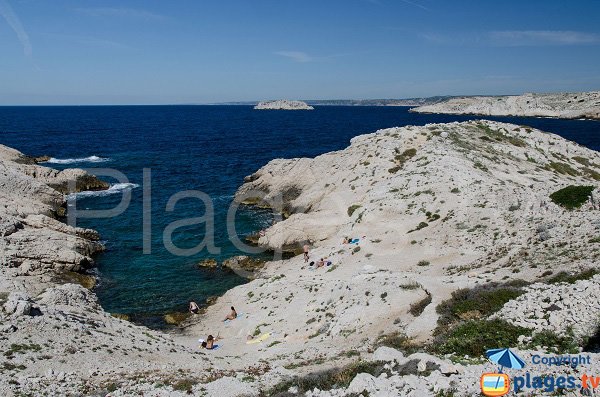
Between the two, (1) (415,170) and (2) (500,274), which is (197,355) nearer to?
(2) (500,274)

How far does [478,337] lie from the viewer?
692 inches

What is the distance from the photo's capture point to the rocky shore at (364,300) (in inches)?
681

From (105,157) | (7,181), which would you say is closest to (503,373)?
(7,181)

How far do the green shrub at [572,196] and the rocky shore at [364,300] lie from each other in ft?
0.52

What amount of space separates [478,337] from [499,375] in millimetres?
3934

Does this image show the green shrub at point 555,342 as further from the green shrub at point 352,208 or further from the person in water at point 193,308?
the green shrub at point 352,208

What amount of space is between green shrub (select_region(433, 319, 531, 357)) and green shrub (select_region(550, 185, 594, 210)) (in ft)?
68.1

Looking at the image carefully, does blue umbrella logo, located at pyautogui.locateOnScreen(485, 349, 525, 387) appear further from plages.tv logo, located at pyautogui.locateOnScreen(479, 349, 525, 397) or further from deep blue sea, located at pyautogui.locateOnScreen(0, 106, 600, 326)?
deep blue sea, located at pyautogui.locateOnScreen(0, 106, 600, 326)

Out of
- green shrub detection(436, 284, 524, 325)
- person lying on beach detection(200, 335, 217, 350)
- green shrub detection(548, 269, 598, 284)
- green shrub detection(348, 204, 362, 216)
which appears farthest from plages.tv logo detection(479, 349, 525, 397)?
green shrub detection(348, 204, 362, 216)

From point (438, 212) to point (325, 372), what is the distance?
27110mm

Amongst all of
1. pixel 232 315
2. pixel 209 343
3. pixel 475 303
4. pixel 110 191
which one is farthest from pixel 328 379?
pixel 110 191

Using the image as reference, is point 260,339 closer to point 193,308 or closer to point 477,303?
point 193,308

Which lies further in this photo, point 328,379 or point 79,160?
point 79,160

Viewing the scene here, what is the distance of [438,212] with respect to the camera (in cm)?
4109
